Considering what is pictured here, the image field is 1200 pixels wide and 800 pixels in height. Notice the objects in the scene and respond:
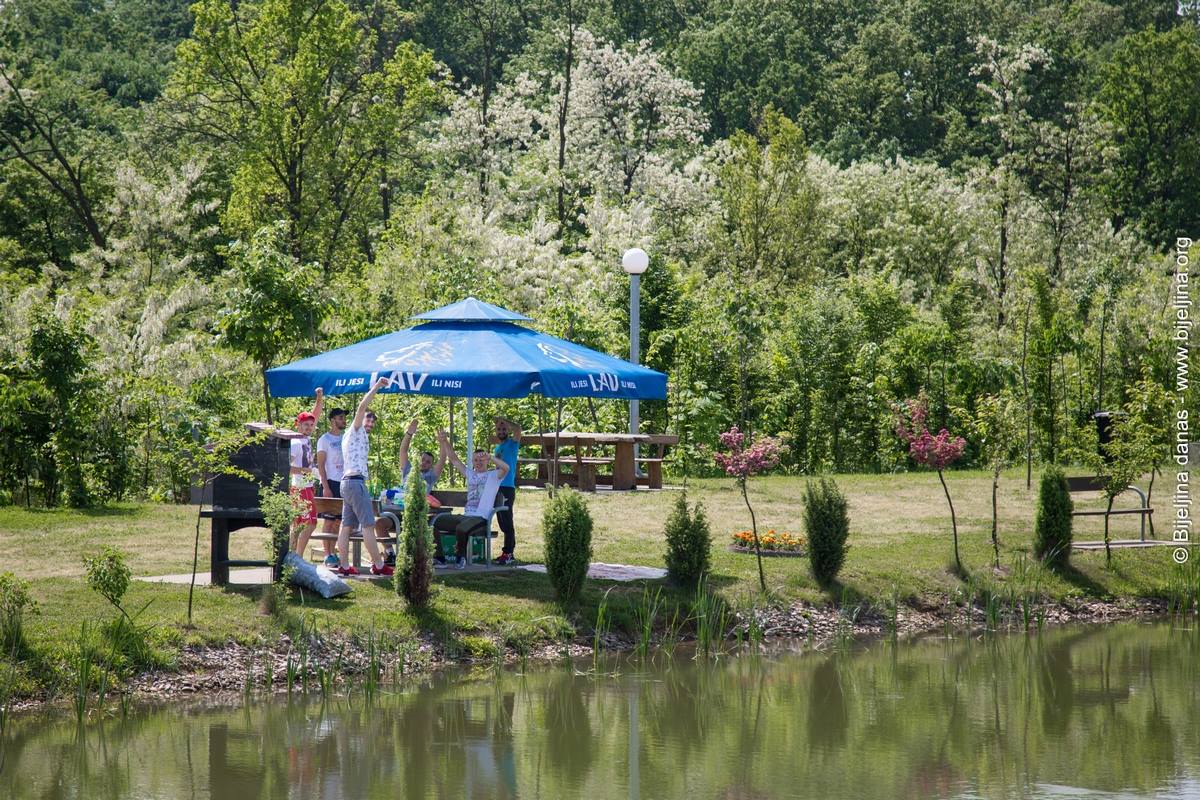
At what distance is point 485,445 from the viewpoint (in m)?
21.7

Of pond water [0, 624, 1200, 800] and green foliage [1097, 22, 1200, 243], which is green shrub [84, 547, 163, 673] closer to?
pond water [0, 624, 1200, 800]

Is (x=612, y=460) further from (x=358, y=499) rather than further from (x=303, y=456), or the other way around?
(x=358, y=499)

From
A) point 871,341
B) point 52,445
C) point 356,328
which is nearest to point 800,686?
point 52,445

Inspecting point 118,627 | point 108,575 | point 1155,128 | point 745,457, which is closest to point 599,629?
point 745,457

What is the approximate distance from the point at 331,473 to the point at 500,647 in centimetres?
273

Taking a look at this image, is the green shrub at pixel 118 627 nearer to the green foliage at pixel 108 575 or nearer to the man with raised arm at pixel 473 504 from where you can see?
the green foliage at pixel 108 575

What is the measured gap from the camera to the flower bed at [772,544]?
1519 centimetres

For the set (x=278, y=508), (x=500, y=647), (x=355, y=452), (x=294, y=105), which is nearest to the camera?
(x=278, y=508)

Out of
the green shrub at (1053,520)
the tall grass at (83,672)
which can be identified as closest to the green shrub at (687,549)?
the green shrub at (1053,520)

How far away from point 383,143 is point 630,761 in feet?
95.3

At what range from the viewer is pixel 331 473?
13734 millimetres

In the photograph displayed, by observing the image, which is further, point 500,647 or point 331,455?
point 331,455

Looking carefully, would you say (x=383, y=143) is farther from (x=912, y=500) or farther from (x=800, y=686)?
(x=800, y=686)

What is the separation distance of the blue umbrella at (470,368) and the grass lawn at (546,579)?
6.01 feet
